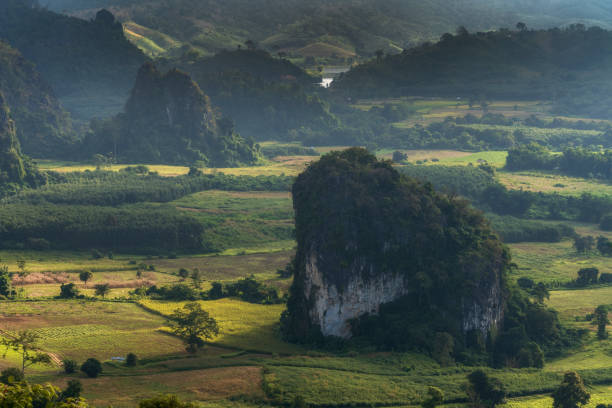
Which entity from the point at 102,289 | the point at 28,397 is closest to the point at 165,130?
the point at 102,289

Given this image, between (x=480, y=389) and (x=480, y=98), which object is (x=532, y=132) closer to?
(x=480, y=98)

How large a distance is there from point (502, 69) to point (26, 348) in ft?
481

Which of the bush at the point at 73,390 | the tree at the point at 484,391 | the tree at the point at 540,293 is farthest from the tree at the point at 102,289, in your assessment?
the tree at the point at 540,293

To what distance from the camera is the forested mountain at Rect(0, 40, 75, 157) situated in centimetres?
13488

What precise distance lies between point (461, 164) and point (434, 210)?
223 feet

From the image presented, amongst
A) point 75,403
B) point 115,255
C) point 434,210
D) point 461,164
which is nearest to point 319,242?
point 434,210

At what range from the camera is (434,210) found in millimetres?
61125

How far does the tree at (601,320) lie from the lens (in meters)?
60.9

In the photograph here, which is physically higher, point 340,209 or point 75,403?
point 340,209


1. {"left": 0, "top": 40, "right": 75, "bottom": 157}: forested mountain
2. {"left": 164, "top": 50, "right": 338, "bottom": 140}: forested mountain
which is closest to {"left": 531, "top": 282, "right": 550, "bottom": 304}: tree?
{"left": 0, "top": 40, "right": 75, "bottom": 157}: forested mountain

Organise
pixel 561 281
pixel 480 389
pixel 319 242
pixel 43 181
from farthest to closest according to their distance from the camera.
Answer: pixel 43 181 < pixel 561 281 < pixel 319 242 < pixel 480 389

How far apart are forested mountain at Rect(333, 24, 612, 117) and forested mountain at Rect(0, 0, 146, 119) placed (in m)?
47.5

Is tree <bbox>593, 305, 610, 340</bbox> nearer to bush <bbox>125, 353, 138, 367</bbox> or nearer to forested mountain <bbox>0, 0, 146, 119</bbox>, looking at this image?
bush <bbox>125, 353, 138, 367</bbox>

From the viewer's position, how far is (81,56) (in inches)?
7239
